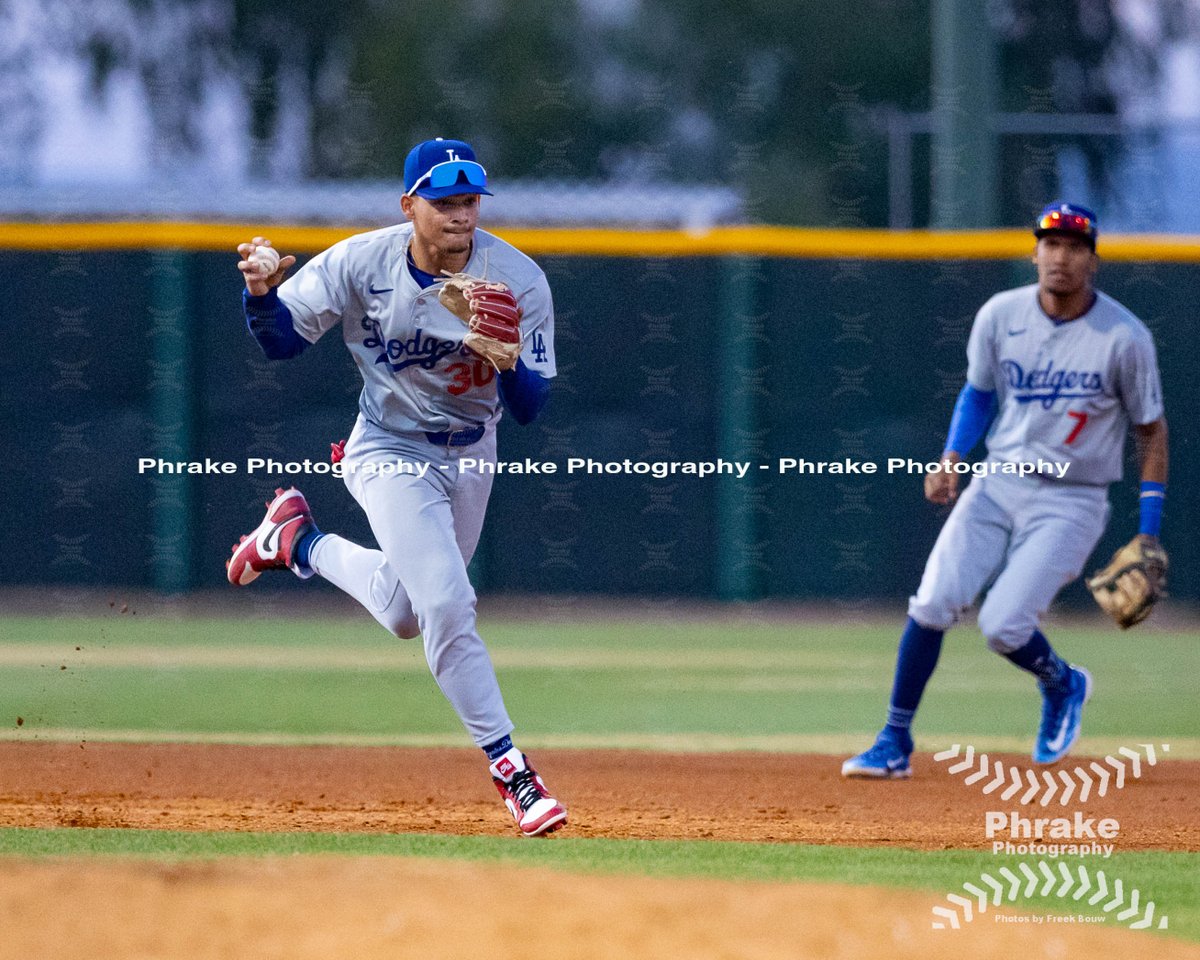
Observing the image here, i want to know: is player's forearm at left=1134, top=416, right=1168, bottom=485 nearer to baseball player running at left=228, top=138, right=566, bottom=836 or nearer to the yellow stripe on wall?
baseball player running at left=228, top=138, right=566, bottom=836

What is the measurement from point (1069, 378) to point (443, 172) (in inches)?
92.1

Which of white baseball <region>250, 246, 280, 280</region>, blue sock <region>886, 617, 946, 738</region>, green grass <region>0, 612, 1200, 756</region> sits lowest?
green grass <region>0, 612, 1200, 756</region>

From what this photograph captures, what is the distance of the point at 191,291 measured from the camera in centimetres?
1058

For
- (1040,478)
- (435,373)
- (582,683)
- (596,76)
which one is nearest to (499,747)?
(435,373)

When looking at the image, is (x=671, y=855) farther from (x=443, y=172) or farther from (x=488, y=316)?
(x=443, y=172)

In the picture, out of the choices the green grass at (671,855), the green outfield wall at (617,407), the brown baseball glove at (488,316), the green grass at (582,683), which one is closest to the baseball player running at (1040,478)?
the green grass at (582,683)

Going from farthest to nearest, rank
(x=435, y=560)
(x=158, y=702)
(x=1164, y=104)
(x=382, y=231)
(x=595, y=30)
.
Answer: (x=595, y=30)
(x=1164, y=104)
(x=158, y=702)
(x=382, y=231)
(x=435, y=560)

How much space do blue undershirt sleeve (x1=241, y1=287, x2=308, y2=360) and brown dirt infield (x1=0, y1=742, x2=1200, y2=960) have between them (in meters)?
1.22

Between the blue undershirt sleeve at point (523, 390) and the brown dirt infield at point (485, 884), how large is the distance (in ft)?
3.48

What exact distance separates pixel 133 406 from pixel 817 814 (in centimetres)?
607

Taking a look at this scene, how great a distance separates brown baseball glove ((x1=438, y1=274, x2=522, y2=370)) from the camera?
4652 mm

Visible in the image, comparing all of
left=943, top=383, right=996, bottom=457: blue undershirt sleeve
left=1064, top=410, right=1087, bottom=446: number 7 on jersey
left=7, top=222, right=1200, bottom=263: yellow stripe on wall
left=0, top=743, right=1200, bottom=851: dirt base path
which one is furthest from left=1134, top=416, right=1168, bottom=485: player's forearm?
left=7, top=222, right=1200, bottom=263: yellow stripe on wall

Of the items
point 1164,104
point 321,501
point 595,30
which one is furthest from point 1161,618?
point 595,30

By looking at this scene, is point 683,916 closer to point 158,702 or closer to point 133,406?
point 158,702
